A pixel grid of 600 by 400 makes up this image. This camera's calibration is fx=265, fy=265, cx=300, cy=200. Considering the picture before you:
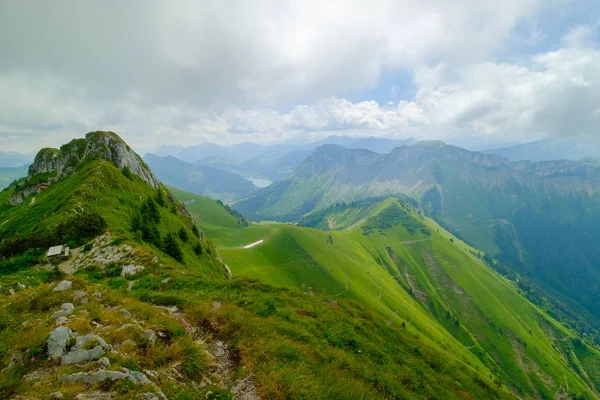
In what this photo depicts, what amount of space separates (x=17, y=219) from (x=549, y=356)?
255m

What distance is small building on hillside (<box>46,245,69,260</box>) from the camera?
27234mm

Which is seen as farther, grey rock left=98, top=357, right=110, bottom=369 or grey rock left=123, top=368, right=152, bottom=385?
grey rock left=98, top=357, right=110, bottom=369

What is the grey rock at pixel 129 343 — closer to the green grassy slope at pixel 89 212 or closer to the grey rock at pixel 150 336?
the grey rock at pixel 150 336

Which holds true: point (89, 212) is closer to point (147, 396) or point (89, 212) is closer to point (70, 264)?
point (70, 264)

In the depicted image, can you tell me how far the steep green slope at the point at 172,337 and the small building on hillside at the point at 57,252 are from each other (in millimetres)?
547

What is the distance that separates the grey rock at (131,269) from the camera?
25039 mm

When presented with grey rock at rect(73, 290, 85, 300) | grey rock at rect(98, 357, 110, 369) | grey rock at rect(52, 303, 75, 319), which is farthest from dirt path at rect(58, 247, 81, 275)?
grey rock at rect(98, 357, 110, 369)

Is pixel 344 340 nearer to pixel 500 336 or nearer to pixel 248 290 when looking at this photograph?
pixel 248 290

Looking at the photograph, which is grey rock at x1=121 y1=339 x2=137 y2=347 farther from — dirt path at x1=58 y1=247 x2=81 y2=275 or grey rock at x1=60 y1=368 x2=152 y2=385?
dirt path at x1=58 y1=247 x2=81 y2=275

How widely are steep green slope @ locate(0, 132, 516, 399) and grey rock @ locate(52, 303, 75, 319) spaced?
0.15 feet

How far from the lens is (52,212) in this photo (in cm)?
3731

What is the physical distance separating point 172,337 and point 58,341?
4027 millimetres

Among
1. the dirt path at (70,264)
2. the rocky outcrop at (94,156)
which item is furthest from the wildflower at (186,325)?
the rocky outcrop at (94,156)

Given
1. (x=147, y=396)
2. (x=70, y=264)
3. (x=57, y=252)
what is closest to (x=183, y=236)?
(x=57, y=252)
